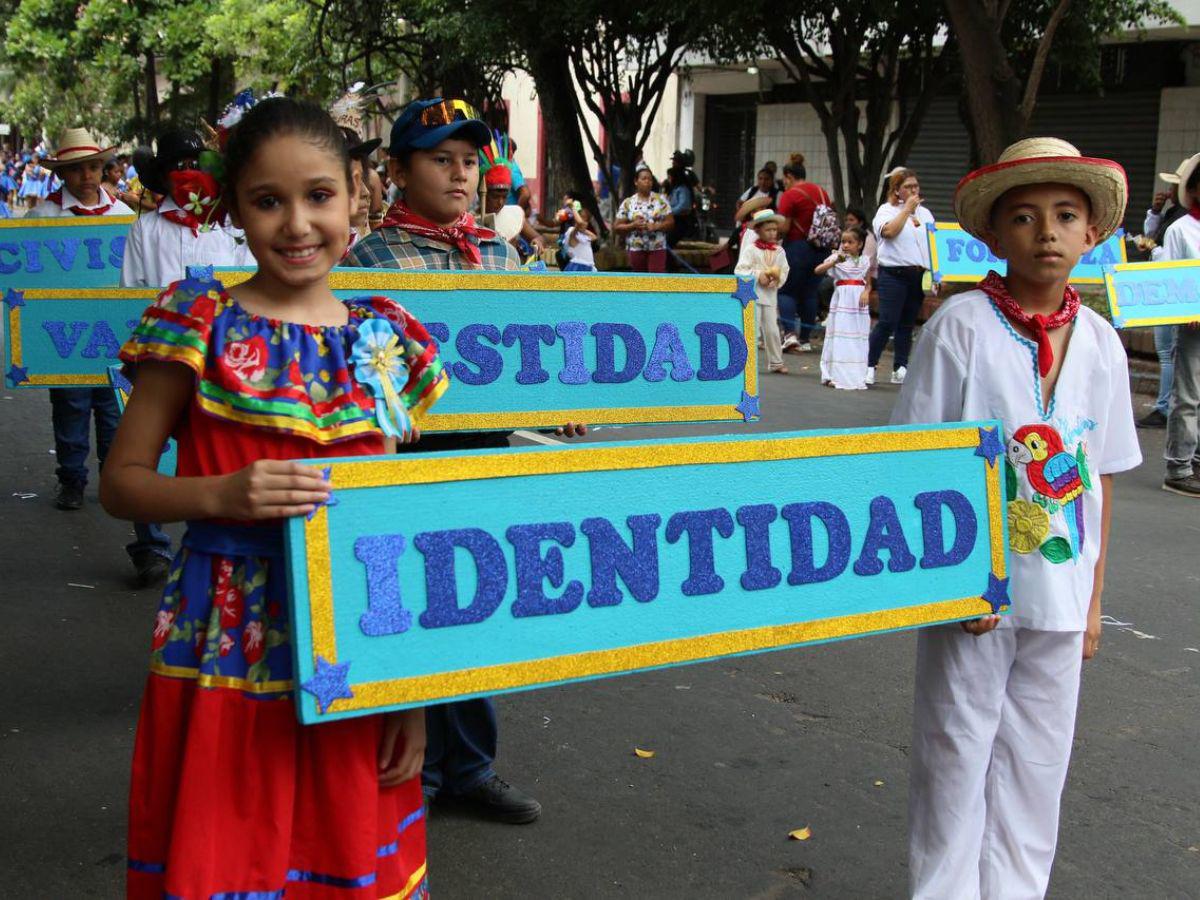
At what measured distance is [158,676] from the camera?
2229 mm

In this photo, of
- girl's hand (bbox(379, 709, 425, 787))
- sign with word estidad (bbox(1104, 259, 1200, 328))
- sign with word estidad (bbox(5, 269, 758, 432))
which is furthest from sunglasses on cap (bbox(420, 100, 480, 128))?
sign with word estidad (bbox(1104, 259, 1200, 328))

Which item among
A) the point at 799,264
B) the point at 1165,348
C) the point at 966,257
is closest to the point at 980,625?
the point at 1165,348

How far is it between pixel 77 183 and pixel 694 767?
5424mm

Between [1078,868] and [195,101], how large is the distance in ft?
129

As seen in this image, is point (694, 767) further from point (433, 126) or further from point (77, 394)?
point (77, 394)

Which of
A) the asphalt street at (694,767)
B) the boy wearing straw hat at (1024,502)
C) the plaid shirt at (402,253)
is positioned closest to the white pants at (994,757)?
the boy wearing straw hat at (1024,502)

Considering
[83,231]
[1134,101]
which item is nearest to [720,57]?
[1134,101]

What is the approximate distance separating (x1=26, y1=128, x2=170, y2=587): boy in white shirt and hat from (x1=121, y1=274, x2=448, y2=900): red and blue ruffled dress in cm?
497

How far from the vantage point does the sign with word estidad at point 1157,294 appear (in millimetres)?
8477

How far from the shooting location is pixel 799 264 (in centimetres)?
1598

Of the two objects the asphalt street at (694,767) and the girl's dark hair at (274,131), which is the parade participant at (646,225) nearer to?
the asphalt street at (694,767)

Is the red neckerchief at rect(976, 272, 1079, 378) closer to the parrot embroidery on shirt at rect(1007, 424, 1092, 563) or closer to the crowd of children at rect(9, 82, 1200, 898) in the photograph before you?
the crowd of children at rect(9, 82, 1200, 898)

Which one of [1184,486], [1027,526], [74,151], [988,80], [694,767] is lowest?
[694,767]

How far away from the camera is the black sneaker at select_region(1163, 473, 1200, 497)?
8.71 metres
